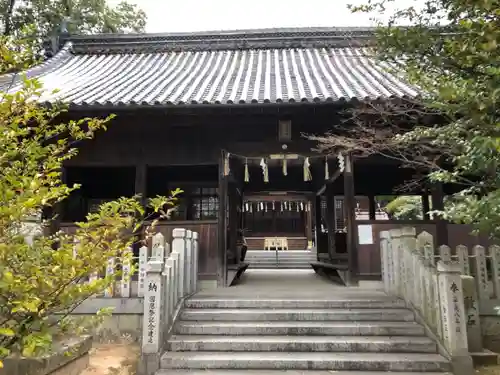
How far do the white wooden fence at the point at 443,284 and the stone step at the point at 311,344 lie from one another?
0.40 meters

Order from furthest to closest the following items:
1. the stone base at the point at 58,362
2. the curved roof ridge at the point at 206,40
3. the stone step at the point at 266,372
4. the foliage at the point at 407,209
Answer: the foliage at the point at 407,209, the curved roof ridge at the point at 206,40, the stone step at the point at 266,372, the stone base at the point at 58,362

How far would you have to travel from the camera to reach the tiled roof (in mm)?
8234

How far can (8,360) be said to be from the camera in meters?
2.45

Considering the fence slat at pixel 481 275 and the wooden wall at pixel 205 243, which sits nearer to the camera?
the fence slat at pixel 481 275

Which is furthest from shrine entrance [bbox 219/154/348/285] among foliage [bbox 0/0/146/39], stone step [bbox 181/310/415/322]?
foliage [bbox 0/0/146/39]

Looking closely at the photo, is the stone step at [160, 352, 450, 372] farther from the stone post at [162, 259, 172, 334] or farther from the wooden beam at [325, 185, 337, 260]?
the wooden beam at [325, 185, 337, 260]

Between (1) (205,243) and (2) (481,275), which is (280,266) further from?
(2) (481,275)

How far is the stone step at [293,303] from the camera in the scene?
20.5 ft

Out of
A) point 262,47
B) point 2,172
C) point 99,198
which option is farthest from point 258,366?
point 262,47

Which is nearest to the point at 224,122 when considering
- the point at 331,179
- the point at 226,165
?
the point at 226,165

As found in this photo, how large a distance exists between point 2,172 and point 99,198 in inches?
397

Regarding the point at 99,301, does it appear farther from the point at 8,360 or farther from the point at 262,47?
the point at 262,47

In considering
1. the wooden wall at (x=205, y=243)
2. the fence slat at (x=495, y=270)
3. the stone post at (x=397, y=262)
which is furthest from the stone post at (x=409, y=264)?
the wooden wall at (x=205, y=243)

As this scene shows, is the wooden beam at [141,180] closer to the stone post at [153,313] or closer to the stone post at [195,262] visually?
the stone post at [195,262]
